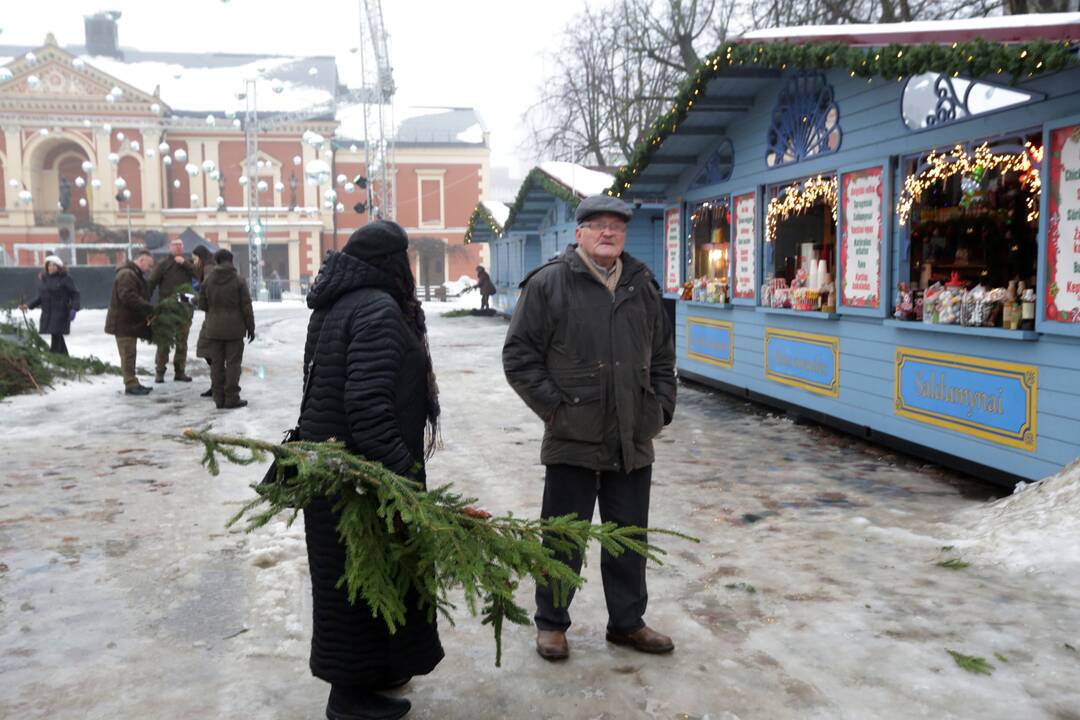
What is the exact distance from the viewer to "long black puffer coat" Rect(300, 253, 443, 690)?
10.3 ft

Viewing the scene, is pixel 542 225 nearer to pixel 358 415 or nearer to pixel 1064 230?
pixel 1064 230

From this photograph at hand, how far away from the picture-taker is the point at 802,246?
9.87 meters

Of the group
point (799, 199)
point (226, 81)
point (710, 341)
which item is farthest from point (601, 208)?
point (226, 81)

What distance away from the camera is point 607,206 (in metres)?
3.89

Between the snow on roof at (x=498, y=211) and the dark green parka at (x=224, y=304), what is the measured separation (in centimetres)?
1689

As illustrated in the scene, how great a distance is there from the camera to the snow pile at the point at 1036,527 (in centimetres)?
498

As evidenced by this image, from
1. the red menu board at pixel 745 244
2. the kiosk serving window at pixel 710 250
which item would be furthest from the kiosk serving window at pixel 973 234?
the kiosk serving window at pixel 710 250

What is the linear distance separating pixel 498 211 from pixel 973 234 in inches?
891

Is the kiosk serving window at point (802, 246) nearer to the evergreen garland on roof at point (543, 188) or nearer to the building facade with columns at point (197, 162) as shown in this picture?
the evergreen garland on roof at point (543, 188)

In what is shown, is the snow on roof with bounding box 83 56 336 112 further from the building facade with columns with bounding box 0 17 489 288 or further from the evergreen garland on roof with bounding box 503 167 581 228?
the evergreen garland on roof with bounding box 503 167 581 228

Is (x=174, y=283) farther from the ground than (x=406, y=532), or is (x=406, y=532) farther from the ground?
(x=174, y=283)

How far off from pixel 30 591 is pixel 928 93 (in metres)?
7.10

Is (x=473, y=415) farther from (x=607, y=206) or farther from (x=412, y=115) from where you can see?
(x=412, y=115)

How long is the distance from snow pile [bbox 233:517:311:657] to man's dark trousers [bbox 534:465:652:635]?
3.59 feet
